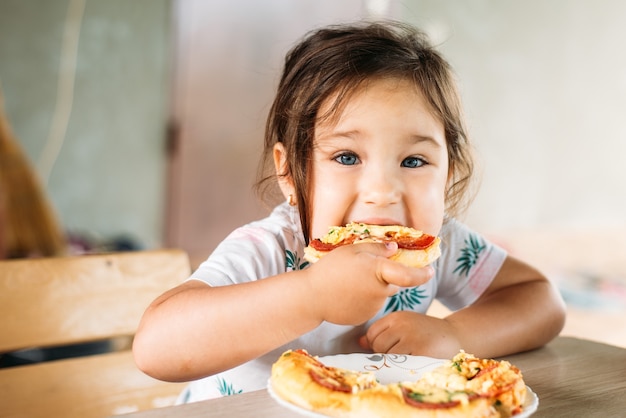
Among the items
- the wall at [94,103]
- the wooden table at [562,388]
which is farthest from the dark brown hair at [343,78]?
the wall at [94,103]

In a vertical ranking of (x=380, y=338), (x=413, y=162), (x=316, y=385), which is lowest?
(x=380, y=338)

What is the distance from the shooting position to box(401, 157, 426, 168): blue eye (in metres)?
1.03

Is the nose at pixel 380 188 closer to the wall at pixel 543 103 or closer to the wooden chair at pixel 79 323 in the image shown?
the wooden chair at pixel 79 323

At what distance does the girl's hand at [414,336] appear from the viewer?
985mm

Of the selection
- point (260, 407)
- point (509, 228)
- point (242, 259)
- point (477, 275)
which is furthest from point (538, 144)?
point (260, 407)

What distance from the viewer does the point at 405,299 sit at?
4.10 feet

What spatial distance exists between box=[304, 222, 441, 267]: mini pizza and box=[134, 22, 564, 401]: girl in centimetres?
4

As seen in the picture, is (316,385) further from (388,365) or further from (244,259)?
(244,259)

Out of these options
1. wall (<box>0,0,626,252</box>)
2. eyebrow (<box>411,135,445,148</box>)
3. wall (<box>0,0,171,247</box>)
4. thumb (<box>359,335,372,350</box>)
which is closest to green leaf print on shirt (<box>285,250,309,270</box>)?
thumb (<box>359,335,372,350</box>)

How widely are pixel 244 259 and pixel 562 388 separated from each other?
45cm

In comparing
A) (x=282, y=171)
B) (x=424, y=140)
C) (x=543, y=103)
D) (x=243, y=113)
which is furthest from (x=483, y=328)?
(x=543, y=103)

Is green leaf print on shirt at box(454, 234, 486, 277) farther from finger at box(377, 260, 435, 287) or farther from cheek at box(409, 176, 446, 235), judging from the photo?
finger at box(377, 260, 435, 287)

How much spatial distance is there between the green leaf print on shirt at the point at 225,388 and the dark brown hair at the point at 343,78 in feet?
0.82

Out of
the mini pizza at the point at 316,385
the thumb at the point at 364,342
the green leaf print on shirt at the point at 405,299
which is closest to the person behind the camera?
the mini pizza at the point at 316,385
